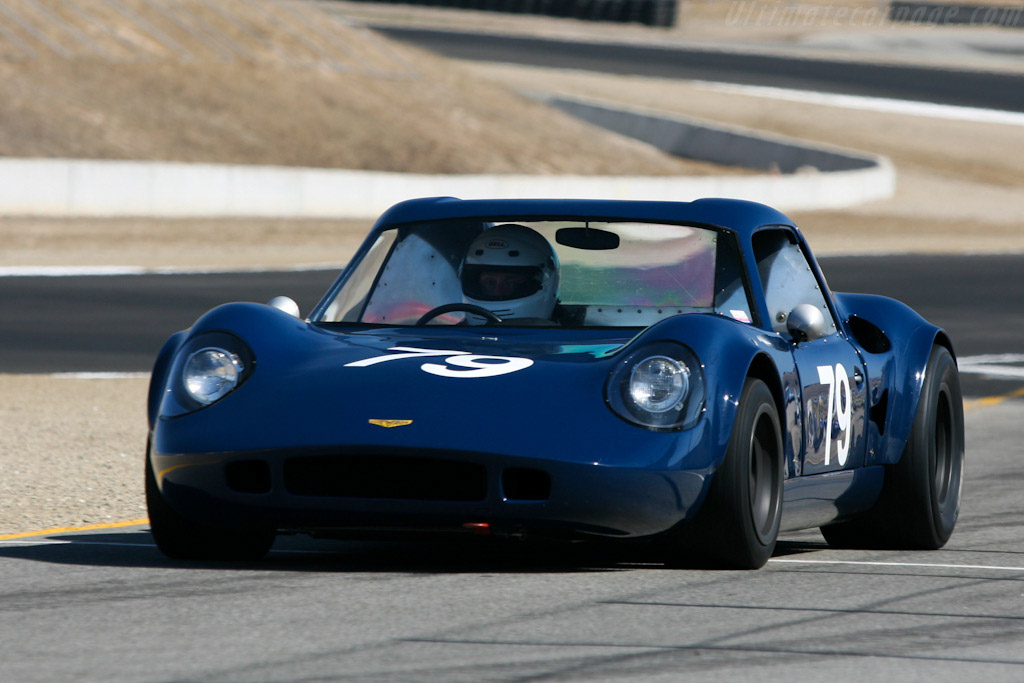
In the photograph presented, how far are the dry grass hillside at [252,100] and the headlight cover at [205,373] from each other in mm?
29163

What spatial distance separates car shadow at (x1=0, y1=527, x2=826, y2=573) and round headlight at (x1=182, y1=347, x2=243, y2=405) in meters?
0.56

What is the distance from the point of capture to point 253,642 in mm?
5148

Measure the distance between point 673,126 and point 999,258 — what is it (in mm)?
17978

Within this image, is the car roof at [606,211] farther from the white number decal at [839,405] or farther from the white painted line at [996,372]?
the white painted line at [996,372]

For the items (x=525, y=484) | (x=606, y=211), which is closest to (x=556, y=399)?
(x=525, y=484)

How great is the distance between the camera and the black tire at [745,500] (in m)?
6.11

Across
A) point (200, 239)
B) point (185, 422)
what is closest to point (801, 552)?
point (185, 422)

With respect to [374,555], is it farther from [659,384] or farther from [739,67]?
[739,67]

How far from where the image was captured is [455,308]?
6.99m

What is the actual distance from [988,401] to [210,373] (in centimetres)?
825

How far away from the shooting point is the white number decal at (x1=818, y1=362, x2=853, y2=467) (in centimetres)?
695

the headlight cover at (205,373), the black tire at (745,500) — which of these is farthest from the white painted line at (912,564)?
the headlight cover at (205,373)

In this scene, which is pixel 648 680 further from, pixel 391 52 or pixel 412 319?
pixel 391 52

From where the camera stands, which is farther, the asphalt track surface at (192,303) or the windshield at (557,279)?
the asphalt track surface at (192,303)
